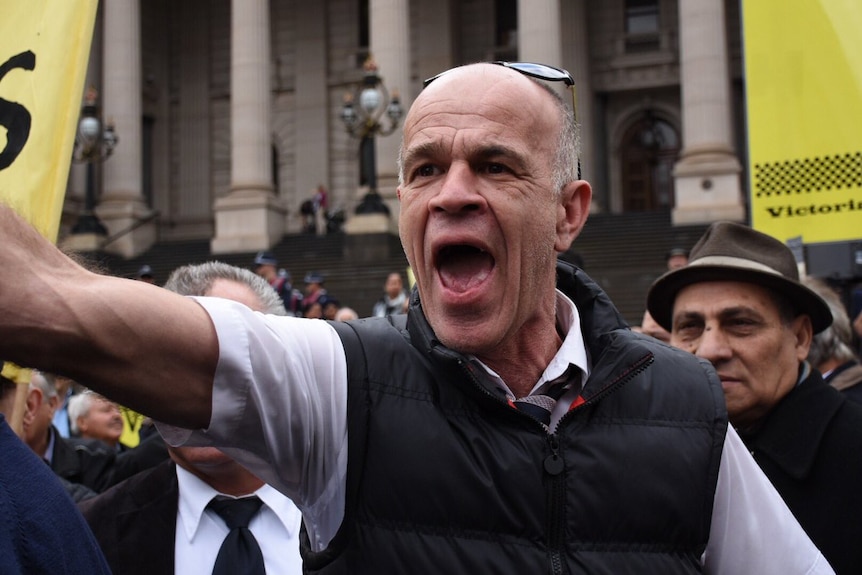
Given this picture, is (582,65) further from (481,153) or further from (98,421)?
(481,153)

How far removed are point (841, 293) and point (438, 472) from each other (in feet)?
21.0

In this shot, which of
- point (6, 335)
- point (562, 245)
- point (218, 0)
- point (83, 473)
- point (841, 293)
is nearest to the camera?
point (6, 335)

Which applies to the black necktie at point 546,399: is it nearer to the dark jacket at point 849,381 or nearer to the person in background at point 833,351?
the dark jacket at point 849,381

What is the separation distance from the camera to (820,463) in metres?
3.23

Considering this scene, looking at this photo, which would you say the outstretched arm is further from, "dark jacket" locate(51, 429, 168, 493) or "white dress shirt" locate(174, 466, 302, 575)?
"dark jacket" locate(51, 429, 168, 493)

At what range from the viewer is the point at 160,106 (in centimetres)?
3756

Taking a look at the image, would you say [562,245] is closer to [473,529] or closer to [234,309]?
[473,529]

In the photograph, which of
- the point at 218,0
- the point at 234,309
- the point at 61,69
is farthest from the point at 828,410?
the point at 218,0

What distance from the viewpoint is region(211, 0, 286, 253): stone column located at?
2898cm

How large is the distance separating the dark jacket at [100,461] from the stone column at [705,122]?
21876 millimetres

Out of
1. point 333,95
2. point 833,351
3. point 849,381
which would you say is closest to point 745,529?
point 849,381

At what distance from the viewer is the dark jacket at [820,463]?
10.2 feet

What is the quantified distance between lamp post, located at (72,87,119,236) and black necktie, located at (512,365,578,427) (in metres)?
22.5

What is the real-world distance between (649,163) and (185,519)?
3155 cm
